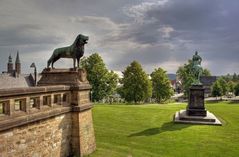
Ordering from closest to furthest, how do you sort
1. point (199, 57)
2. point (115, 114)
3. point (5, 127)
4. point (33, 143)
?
point (5, 127)
point (33, 143)
point (115, 114)
point (199, 57)

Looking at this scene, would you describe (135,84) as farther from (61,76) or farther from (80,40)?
(61,76)

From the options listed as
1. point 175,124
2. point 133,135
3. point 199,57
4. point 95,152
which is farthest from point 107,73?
point 95,152

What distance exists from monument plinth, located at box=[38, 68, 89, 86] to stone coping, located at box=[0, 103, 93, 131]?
1136mm

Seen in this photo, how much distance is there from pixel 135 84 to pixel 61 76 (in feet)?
129

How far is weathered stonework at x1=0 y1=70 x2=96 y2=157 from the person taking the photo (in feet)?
24.8

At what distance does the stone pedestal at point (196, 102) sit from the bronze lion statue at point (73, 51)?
45.6 ft

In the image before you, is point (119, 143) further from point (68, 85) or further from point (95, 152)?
point (68, 85)

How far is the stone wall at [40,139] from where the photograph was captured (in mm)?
7467

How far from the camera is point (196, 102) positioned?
23531 mm

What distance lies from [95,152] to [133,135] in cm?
464

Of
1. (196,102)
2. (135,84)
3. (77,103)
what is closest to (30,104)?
(77,103)

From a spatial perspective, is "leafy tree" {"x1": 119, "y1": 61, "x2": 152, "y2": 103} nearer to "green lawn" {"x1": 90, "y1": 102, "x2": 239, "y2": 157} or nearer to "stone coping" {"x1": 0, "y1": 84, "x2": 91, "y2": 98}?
"green lawn" {"x1": 90, "y1": 102, "x2": 239, "y2": 157}

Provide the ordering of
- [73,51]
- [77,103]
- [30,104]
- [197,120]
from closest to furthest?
[30,104] → [77,103] → [73,51] → [197,120]

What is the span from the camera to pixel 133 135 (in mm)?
16391
